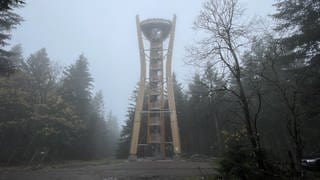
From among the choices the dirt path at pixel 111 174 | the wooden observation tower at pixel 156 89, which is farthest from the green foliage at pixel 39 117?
the dirt path at pixel 111 174

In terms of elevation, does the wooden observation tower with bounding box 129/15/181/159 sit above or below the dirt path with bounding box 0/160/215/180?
above

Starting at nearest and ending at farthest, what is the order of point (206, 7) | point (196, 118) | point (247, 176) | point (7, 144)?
point (247, 176)
point (206, 7)
point (7, 144)
point (196, 118)

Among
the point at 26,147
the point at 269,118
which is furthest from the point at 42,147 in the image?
the point at 269,118

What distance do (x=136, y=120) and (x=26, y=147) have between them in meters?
10.8

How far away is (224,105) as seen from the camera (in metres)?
32.0

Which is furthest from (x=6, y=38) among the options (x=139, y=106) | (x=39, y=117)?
(x=139, y=106)

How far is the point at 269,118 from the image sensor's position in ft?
86.4

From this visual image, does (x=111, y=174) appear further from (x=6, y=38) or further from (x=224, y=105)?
(x=224, y=105)

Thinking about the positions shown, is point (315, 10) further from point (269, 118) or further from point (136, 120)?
point (136, 120)

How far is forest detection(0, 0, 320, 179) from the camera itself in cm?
1184

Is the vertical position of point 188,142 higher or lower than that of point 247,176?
higher

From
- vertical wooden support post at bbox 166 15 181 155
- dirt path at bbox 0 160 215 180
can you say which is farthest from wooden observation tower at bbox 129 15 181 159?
dirt path at bbox 0 160 215 180

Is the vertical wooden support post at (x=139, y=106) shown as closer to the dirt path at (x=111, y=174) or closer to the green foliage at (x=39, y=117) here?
the green foliage at (x=39, y=117)

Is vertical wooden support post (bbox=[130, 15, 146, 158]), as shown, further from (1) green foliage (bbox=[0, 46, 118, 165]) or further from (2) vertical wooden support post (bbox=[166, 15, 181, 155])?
(1) green foliage (bbox=[0, 46, 118, 165])
